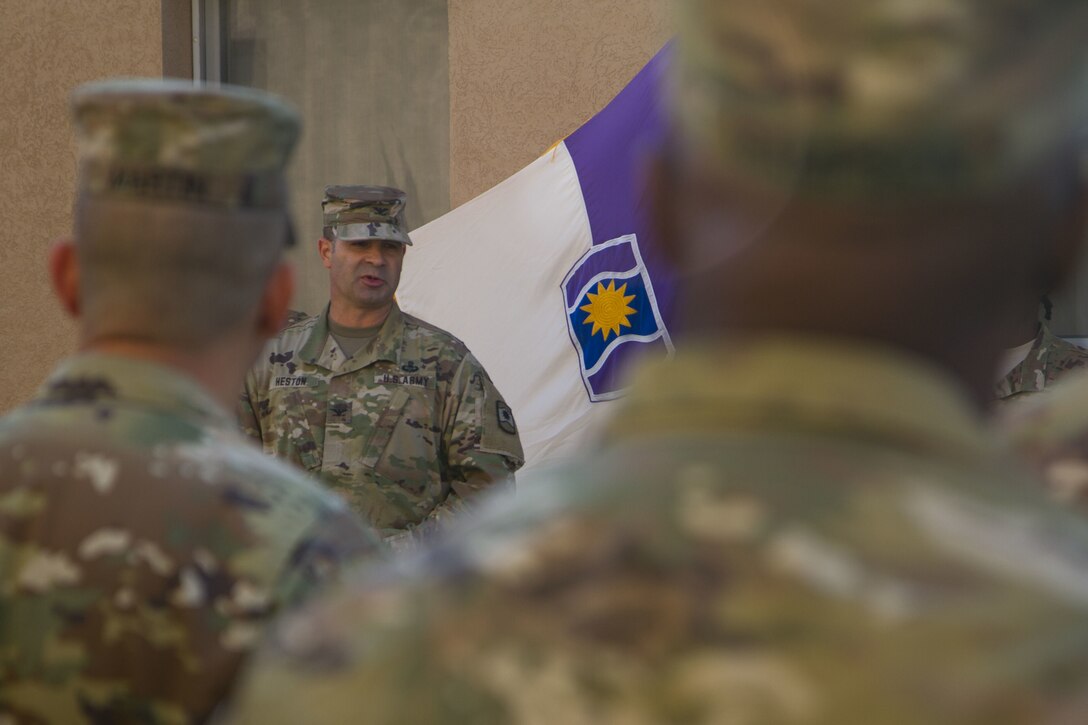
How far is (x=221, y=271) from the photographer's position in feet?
6.23

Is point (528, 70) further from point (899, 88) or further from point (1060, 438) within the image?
point (899, 88)

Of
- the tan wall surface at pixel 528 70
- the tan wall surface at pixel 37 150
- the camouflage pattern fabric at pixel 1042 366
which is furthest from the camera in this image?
the tan wall surface at pixel 37 150

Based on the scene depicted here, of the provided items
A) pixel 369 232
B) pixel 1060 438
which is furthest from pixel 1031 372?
pixel 1060 438

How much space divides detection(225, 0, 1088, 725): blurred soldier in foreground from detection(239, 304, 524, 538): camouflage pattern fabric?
14.5 ft

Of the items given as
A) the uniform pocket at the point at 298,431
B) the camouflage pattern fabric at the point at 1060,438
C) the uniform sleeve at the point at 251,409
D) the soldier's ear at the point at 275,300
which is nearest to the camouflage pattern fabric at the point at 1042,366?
the uniform pocket at the point at 298,431

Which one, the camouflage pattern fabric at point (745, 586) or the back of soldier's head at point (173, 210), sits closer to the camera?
the camouflage pattern fabric at point (745, 586)

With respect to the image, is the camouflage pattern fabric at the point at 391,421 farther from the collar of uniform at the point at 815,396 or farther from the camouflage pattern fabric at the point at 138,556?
the collar of uniform at the point at 815,396

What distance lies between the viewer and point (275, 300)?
199cm

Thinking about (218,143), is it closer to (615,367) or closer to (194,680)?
(194,680)

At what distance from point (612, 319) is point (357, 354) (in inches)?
53.6

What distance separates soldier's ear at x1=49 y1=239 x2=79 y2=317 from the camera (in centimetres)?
195

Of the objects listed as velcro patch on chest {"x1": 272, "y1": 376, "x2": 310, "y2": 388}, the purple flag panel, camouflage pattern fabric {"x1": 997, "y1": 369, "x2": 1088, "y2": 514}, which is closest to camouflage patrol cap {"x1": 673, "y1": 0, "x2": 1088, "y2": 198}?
camouflage pattern fabric {"x1": 997, "y1": 369, "x2": 1088, "y2": 514}

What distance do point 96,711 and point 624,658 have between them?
1.13 m

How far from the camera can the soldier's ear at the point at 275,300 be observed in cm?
198
